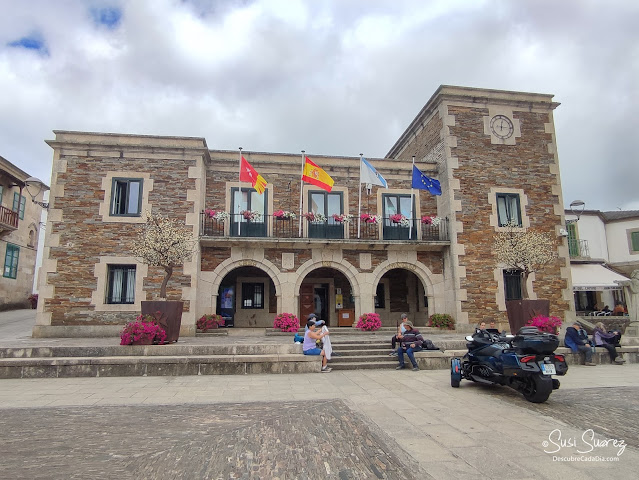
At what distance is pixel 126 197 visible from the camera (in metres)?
15.9

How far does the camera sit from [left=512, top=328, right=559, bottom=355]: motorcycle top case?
6832mm

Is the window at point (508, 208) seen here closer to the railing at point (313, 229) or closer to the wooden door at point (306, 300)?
the railing at point (313, 229)

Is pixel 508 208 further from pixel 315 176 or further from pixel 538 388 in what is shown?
pixel 538 388

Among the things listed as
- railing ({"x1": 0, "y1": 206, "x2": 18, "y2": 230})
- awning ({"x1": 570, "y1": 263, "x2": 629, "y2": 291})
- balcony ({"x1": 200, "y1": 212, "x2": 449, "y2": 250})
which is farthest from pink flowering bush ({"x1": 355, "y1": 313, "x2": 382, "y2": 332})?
railing ({"x1": 0, "y1": 206, "x2": 18, "y2": 230})

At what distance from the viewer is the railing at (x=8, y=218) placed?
75.9 ft

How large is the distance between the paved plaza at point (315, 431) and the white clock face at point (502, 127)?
11919 millimetres

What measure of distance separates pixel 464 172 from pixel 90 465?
16.2m

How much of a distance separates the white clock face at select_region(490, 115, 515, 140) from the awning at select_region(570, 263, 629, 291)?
8.17 meters

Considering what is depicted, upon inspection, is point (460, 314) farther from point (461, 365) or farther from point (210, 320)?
point (210, 320)

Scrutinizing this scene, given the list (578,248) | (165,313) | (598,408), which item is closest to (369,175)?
(165,313)

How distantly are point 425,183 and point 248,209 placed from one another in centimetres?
713

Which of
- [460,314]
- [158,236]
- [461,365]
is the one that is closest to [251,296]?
[158,236]

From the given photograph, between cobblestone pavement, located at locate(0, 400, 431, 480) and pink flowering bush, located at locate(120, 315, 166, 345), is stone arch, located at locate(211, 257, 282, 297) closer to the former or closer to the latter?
pink flowering bush, located at locate(120, 315, 166, 345)

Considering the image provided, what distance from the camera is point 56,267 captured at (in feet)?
49.1
